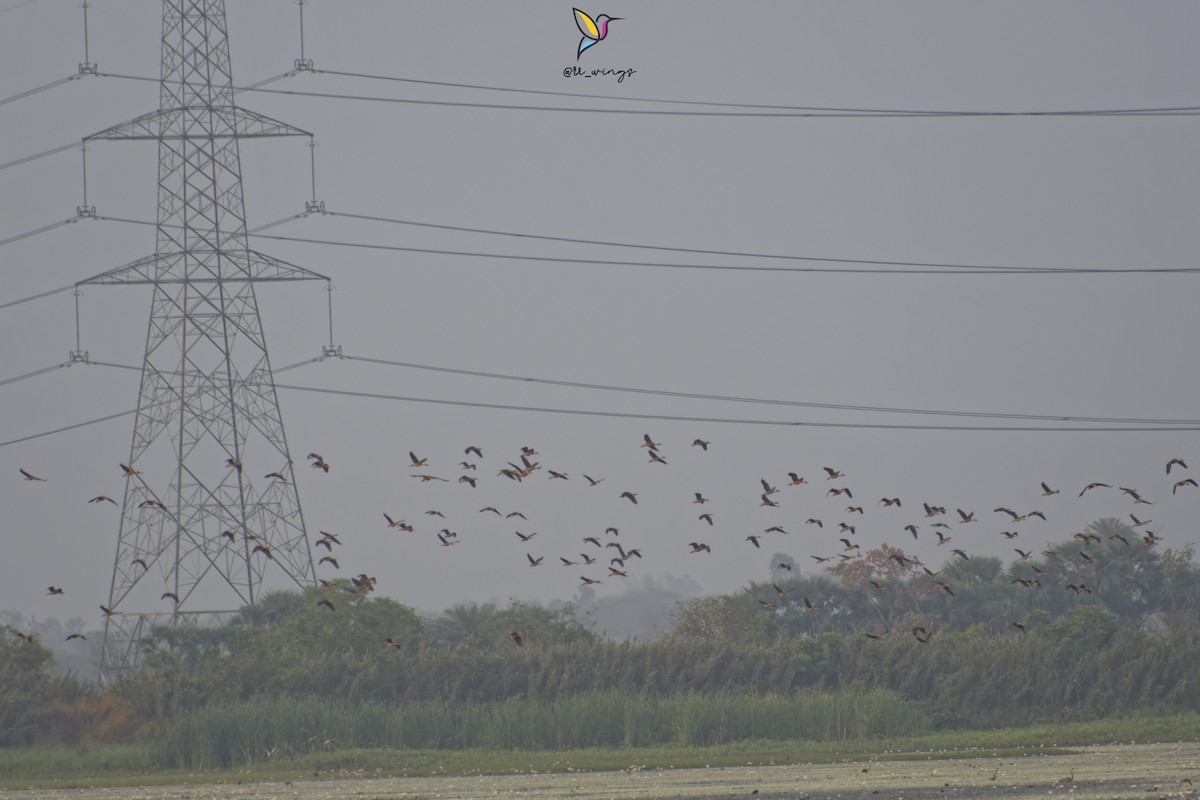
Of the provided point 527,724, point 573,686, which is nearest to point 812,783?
point 527,724

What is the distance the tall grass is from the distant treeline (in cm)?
6

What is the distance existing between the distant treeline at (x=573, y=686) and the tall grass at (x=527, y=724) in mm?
64

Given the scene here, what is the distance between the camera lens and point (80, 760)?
46.9 m

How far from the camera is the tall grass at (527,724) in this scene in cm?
4791

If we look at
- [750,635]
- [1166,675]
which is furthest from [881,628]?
[1166,675]

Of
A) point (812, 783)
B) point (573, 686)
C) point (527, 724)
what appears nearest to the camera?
point (812, 783)

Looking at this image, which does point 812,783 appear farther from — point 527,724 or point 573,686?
point 573,686

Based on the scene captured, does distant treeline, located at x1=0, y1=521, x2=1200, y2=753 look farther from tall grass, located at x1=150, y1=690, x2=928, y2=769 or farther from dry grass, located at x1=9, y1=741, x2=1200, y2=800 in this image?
dry grass, located at x1=9, y1=741, x2=1200, y2=800

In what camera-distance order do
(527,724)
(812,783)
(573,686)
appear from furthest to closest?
(573,686)
(527,724)
(812,783)

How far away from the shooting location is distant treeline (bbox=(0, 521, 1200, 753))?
162ft

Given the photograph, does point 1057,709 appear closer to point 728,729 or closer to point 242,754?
point 728,729

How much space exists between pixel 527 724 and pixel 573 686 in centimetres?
449

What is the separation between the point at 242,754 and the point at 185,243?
1984cm

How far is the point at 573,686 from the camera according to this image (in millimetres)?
54125
